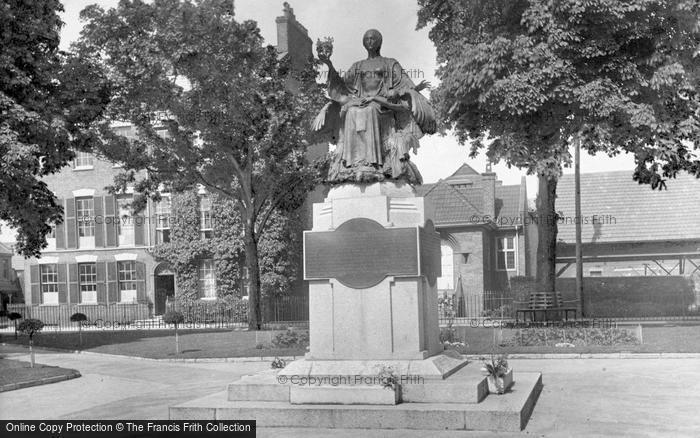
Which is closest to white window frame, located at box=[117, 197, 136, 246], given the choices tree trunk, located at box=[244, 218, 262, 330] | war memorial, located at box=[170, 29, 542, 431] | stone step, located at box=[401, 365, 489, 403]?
tree trunk, located at box=[244, 218, 262, 330]

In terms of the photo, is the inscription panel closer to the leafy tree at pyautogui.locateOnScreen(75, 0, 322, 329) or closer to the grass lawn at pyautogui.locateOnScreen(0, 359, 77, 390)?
the grass lawn at pyautogui.locateOnScreen(0, 359, 77, 390)

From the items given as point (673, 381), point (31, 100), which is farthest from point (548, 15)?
point (31, 100)

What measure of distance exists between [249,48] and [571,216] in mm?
25766

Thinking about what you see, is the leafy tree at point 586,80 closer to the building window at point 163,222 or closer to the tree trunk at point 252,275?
the tree trunk at point 252,275

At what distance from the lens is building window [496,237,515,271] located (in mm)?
44906

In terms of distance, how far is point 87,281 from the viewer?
45.6 m

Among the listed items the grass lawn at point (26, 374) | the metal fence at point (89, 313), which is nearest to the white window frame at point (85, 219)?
the metal fence at point (89, 313)

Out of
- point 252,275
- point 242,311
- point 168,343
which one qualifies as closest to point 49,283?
point 242,311

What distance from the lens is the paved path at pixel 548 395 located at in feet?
31.2

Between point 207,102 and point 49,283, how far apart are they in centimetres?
2371

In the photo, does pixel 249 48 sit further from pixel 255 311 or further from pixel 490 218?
pixel 490 218

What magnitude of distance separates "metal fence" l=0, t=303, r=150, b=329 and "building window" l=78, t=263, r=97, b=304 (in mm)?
790

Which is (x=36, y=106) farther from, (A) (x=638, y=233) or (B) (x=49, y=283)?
(A) (x=638, y=233)

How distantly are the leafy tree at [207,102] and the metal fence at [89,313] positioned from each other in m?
14.3
